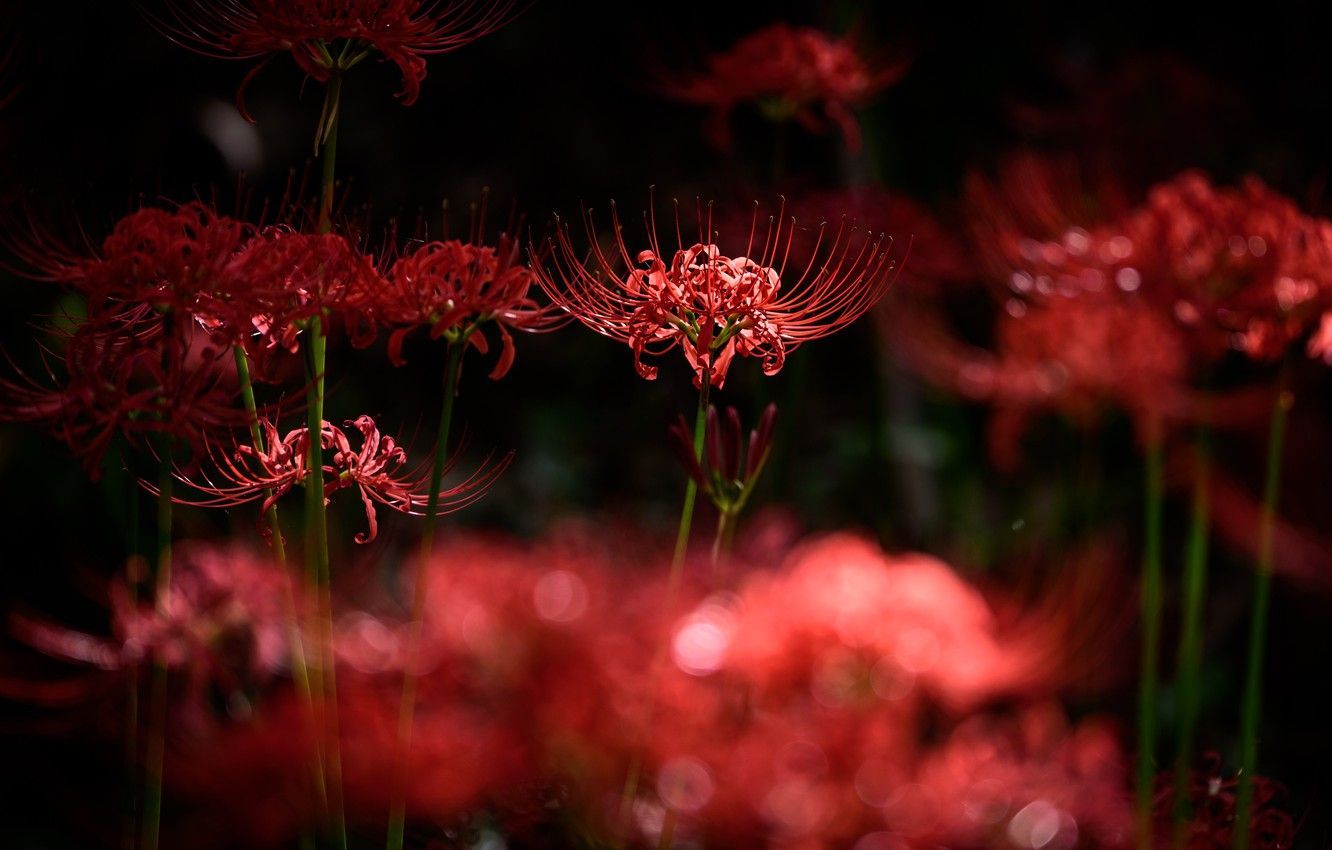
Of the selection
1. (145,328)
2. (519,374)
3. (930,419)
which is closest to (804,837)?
(145,328)

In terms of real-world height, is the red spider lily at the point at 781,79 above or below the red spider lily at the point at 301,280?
above

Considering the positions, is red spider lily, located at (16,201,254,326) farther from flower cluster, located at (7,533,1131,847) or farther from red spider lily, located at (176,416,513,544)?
flower cluster, located at (7,533,1131,847)

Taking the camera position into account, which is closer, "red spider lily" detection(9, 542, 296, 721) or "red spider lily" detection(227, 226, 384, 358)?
"red spider lily" detection(227, 226, 384, 358)

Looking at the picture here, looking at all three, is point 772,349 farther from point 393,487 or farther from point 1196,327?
point 1196,327

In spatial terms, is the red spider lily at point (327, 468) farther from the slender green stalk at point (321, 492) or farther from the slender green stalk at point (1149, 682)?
the slender green stalk at point (1149, 682)

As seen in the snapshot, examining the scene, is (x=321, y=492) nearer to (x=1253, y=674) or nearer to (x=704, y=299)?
(x=704, y=299)

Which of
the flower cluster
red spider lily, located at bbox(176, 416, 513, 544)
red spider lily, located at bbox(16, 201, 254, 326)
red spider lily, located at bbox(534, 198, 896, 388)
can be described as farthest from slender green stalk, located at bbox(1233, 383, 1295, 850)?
red spider lily, located at bbox(16, 201, 254, 326)

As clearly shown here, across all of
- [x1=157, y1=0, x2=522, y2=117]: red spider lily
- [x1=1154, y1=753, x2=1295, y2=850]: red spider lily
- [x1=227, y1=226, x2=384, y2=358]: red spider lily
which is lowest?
[x1=1154, y1=753, x2=1295, y2=850]: red spider lily

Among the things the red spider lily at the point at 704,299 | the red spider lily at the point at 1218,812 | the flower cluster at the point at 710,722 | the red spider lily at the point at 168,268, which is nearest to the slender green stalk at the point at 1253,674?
the red spider lily at the point at 1218,812
